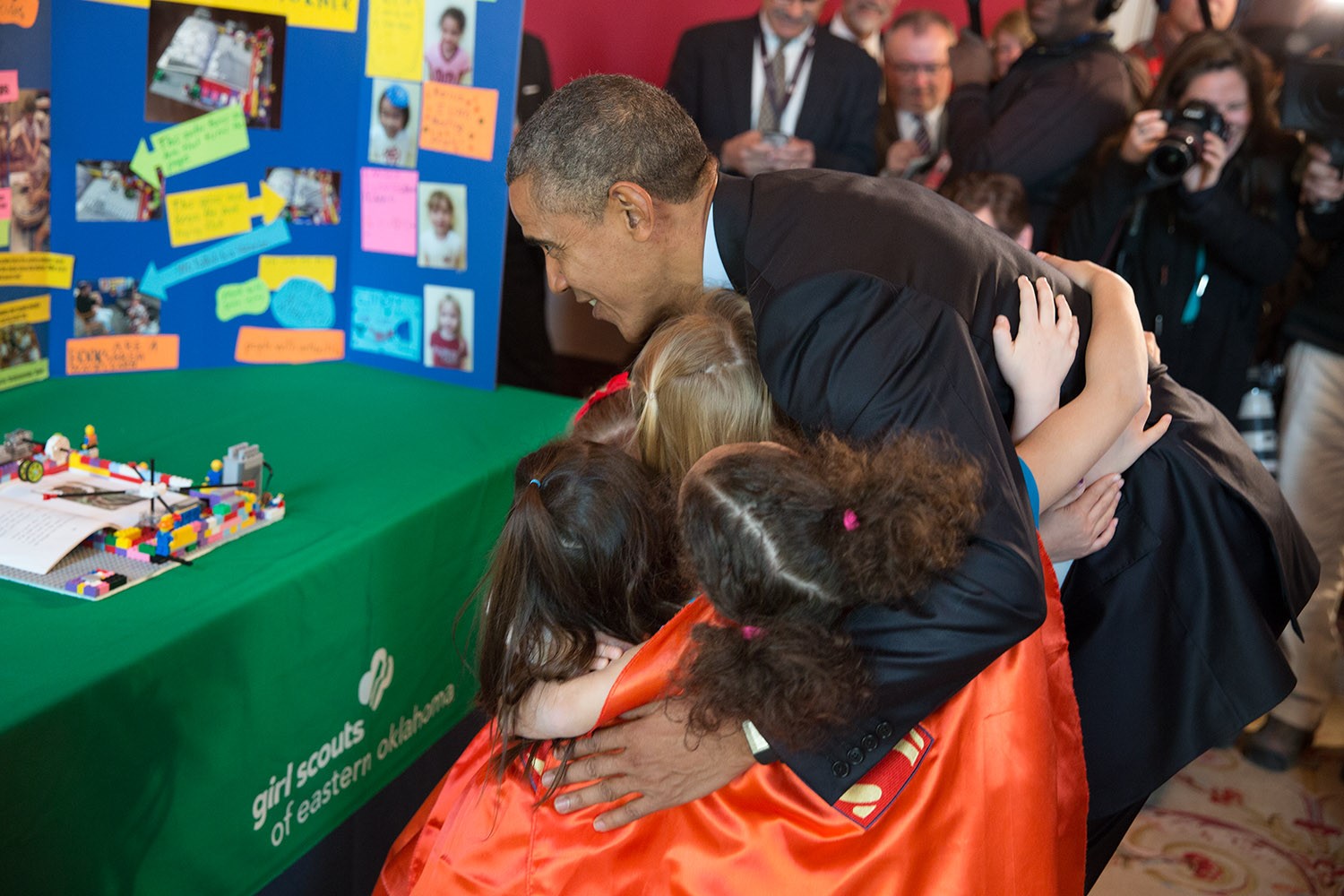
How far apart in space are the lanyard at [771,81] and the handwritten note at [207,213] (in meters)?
1.58

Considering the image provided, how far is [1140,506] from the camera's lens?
1430 millimetres

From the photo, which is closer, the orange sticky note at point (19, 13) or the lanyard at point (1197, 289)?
the orange sticky note at point (19, 13)

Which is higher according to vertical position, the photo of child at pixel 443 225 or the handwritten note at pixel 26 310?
the photo of child at pixel 443 225

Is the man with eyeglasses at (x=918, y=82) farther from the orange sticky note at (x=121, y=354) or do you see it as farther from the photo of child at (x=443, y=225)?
the orange sticky note at (x=121, y=354)

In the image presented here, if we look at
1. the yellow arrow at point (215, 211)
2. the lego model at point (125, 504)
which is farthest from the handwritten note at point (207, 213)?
the lego model at point (125, 504)

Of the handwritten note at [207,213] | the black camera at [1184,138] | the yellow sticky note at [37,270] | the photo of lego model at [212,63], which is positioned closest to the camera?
the yellow sticky note at [37,270]

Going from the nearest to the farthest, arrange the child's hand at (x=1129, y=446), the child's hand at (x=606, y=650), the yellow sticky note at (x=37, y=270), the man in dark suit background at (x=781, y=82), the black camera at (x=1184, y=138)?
the child's hand at (x=606, y=650) → the child's hand at (x=1129, y=446) → the yellow sticky note at (x=37, y=270) → the black camera at (x=1184, y=138) → the man in dark suit background at (x=781, y=82)

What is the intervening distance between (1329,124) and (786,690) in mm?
1975

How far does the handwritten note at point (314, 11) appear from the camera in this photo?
2.09 m

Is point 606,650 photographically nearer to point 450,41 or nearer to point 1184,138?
point 450,41

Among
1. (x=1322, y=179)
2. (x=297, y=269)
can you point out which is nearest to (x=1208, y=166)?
(x=1322, y=179)

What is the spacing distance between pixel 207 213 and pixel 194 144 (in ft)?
0.42

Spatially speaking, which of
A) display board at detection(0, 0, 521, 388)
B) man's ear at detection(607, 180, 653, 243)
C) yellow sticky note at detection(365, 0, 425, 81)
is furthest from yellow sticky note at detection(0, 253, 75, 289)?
man's ear at detection(607, 180, 653, 243)

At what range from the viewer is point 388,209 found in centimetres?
225
